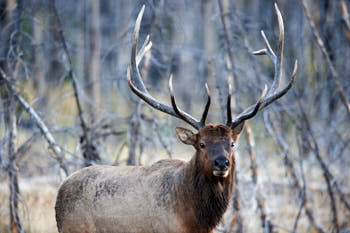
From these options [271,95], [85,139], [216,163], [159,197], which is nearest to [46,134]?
[85,139]

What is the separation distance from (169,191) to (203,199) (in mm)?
385

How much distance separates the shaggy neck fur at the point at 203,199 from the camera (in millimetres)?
5309

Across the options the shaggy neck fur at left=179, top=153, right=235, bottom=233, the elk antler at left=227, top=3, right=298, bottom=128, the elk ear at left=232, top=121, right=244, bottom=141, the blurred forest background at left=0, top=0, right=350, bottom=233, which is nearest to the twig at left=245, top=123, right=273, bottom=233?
the blurred forest background at left=0, top=0, right=350, bottom=233

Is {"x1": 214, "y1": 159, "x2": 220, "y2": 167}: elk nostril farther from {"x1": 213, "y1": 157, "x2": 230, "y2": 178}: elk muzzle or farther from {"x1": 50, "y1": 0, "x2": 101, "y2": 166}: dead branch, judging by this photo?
{"x1": 50, "y1": 0, "x2": 101, "y2": 166}: dead branch

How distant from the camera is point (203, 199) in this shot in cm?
534

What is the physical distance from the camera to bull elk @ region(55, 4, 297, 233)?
527cm

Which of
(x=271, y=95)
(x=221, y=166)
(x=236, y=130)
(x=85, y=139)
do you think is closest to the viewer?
(x=221, y=166)

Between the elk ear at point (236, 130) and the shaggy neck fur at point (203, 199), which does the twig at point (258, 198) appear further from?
the shaggy neck fur at point (203, 199)

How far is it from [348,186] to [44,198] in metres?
5.82

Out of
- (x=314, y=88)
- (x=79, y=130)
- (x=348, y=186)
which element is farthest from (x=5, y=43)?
(x=348, y=186)

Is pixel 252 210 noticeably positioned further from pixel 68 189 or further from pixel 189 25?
pixel 189 25

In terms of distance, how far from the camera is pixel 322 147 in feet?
34.2

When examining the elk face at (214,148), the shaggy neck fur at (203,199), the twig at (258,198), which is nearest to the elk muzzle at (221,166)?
the elk face at (214,148)

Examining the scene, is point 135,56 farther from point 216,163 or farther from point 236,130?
point 216,163
